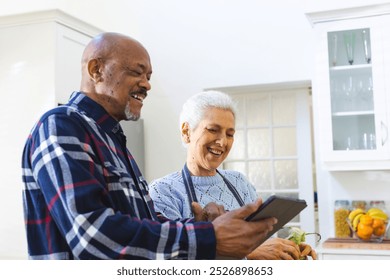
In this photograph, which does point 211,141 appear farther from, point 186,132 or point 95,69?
point 95,69

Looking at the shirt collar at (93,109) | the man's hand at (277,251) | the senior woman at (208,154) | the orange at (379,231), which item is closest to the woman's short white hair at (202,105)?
the senior woman at (208,154)

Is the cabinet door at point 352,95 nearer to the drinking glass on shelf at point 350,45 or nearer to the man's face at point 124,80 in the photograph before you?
the drinking glass on shelf at point 350,45

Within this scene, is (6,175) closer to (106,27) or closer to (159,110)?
(159,110)

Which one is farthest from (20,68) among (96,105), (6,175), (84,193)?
(84,193)

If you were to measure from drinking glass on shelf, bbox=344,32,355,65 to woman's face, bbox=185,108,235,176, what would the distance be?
1.48 meters

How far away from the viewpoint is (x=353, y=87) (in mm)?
2543

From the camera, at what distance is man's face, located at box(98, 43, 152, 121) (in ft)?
2.67

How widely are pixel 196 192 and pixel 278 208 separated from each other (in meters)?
0.49

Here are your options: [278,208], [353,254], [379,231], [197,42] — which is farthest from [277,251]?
[197,42]

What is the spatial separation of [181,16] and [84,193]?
255cm

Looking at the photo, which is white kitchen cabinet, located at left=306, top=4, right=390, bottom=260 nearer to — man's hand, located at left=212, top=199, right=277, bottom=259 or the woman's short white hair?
the woman's short white hair

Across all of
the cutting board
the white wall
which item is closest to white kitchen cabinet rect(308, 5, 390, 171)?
the white wall

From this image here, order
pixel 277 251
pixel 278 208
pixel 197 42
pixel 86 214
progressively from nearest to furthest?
pixel 86 214 < pixel 278 208 < pixel 277 251 < pixel 197 42

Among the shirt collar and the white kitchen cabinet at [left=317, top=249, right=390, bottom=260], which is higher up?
the shirt collar
